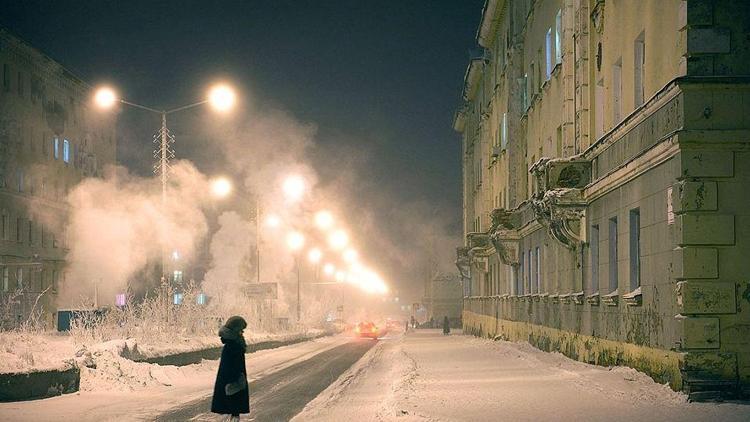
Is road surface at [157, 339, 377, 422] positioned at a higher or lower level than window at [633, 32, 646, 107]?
lower

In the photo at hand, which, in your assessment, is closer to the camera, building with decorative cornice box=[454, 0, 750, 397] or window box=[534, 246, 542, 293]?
building with decorative cornice box=[454, 0, 750, 397]

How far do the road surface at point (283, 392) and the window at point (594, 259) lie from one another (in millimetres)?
6755

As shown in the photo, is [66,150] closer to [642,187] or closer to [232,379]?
[642,187]

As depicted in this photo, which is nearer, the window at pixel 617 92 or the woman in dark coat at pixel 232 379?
the woman in dark coat at pixel 232 379

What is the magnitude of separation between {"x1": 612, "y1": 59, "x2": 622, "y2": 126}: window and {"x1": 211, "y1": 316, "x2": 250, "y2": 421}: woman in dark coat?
40.1ft

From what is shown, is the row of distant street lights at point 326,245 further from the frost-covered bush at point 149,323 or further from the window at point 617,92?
the window at point 617,92

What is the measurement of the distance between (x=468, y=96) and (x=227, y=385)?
55.4 m

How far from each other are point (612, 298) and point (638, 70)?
4.77m

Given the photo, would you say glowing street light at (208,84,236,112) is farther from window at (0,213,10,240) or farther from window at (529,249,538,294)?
window at (0,213,10,240)

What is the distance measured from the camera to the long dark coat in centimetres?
1190

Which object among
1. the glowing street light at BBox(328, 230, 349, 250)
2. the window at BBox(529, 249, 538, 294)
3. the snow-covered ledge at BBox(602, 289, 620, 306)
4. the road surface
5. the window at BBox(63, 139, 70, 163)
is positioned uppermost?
the window at BBox(63, 139, 70, 163)

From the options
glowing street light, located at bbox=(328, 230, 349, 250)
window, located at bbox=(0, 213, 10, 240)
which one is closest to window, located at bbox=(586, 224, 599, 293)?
window, located at bbox=(0, 213, 10, 240)

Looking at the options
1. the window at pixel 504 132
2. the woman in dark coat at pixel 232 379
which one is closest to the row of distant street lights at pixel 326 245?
the window at pixel 504 132

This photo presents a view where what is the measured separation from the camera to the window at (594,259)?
2439 cm
